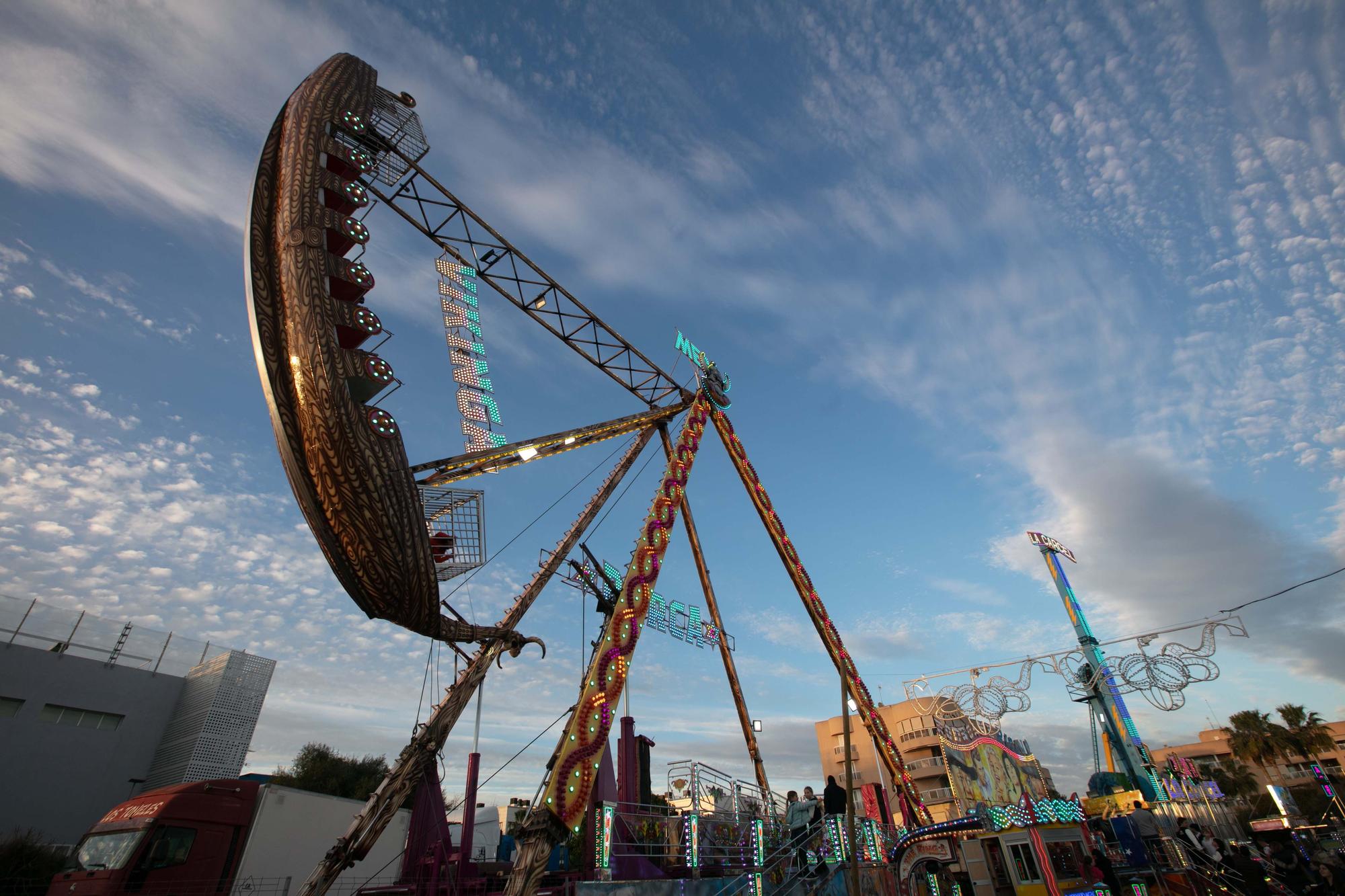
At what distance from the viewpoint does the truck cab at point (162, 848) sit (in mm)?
12430

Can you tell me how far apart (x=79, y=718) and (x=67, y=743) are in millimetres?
1406

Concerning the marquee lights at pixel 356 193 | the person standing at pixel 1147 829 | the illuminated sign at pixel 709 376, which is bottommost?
the person standing at pixel 1147 829

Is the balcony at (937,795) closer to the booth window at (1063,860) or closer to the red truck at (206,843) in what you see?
the booth window at (1063,860)

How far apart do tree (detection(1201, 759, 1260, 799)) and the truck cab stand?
6667 centimetres

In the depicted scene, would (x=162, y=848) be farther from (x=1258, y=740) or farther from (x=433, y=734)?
(x=1258, y=740)

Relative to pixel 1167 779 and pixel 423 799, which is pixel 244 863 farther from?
pixel 1167 779

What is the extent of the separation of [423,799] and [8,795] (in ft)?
84.2

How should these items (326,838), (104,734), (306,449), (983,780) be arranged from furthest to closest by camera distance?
(983,780), (104,734), (326,838), (306,449)

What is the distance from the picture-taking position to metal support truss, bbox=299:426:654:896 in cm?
986

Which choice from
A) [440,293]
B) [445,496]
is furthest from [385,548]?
[440,293]

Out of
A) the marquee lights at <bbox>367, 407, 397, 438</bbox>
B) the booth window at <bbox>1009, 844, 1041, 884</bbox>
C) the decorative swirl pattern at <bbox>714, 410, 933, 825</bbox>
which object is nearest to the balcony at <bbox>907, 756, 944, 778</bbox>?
the decorative swirl pattern at <bbox>714, 410, 933, 825</bbox>

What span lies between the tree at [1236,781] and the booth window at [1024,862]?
50959mm

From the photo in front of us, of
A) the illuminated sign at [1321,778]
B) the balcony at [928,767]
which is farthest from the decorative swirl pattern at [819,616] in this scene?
the balcony at [928,767]

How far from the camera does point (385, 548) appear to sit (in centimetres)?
799
